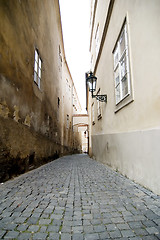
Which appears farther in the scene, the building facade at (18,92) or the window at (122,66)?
the window at (122,66)

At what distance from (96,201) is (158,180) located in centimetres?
99

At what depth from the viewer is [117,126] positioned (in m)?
4.68

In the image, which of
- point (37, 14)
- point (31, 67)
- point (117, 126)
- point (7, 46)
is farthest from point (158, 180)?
point (37, 14)

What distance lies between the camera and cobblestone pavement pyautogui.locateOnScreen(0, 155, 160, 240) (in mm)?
1448

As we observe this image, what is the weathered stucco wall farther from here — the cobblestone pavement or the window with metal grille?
the window with metal grille

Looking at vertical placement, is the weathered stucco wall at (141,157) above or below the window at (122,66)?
below

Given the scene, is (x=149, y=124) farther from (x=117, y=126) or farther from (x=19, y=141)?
(x=19, y=141)

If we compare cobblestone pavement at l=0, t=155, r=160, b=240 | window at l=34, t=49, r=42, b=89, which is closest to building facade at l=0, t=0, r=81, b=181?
window at l=34, t=49, r=42, b=89

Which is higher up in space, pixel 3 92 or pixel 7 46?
pixel 7 46

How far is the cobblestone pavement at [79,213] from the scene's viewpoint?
1448 mm

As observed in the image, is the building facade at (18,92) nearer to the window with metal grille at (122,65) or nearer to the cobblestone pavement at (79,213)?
the cobblestone pavement at (79,213)

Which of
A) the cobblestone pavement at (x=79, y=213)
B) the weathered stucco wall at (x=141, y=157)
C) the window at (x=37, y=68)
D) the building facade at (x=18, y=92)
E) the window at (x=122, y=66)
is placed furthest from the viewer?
the window at (x=37, y=68)

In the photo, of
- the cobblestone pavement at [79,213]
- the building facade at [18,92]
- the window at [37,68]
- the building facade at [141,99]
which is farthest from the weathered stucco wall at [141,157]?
the window at [37,68]

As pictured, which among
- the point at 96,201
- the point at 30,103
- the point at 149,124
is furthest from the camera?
the point at 30,103
